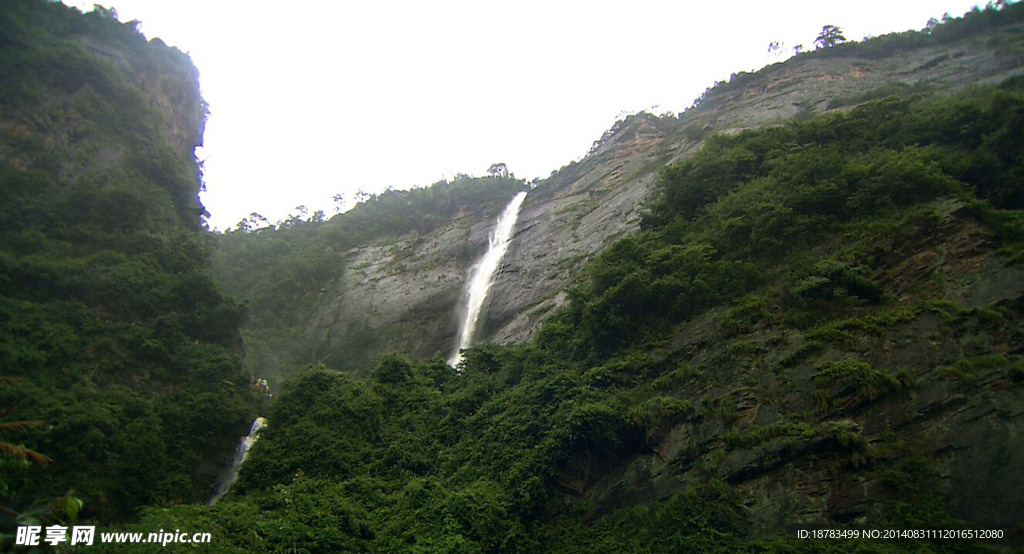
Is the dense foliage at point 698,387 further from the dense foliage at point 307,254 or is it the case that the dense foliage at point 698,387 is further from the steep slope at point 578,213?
the dense foliage at point 307,254

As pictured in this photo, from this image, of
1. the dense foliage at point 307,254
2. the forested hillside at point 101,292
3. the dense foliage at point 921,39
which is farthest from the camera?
the dense foliage at point 921,39

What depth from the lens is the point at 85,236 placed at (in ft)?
68.9

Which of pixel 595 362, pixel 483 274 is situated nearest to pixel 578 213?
pixel 483 274

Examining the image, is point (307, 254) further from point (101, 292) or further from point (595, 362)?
point (595, 362)

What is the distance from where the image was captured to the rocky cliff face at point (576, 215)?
25.4 m

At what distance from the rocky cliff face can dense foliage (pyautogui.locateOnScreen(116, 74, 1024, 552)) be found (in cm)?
564

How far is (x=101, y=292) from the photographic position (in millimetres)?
19328

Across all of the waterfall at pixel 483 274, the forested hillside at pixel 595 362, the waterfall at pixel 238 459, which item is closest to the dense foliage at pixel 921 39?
the forested hillside at pixel 595 362

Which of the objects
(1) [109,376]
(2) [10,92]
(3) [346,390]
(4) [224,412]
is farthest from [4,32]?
(3) [346,390]

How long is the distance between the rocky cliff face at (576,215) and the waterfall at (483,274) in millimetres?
606

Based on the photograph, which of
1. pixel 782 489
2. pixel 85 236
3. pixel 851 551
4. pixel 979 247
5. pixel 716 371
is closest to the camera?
pixel 851 551

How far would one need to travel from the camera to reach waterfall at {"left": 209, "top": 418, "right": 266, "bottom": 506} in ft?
55.4

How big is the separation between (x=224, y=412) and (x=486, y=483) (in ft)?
29.8

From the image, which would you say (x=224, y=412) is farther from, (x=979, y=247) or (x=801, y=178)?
(x=979, y=247)
